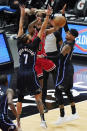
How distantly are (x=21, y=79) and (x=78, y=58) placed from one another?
6.14 metres

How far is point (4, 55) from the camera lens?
13141 mm

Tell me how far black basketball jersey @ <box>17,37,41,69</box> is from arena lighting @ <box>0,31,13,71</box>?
4863 mm

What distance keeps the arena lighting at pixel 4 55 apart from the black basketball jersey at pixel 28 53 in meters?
4.86

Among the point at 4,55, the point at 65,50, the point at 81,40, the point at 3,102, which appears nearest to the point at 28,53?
the point at 65,50

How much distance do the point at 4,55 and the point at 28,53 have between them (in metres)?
5.07

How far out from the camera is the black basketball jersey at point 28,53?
8125 millimetres

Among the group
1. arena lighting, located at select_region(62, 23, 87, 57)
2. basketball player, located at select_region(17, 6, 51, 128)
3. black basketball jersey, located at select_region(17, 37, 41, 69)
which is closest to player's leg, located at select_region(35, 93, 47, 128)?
basketball player, located at select_region(17, 6, 51, 128)

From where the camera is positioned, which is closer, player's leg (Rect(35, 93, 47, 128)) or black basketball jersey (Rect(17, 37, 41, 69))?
black basketball jersey (Rect(17, 37, 41, 69))

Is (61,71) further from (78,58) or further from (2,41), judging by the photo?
(78,58)

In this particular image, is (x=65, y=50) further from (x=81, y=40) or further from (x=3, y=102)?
(x=81, y=40)

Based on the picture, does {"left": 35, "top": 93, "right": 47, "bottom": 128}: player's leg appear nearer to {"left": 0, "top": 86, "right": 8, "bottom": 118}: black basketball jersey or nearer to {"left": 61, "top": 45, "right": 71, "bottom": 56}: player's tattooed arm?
{"left": 61, "top": 45, "right": 71, "bottom": 56}: player's tattooed arm

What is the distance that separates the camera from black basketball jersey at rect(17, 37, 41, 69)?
8125 millimetres

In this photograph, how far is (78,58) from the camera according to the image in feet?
46.6

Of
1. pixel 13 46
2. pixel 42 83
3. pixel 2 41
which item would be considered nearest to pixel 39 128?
pixel 42 83
